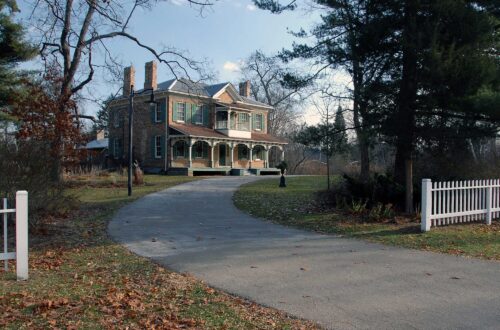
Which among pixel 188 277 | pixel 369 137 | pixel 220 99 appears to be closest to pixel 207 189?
pixel 369 137

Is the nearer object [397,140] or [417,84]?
[417,84]

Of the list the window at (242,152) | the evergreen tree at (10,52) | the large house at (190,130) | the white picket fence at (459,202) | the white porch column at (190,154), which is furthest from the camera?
the window at (242,152)

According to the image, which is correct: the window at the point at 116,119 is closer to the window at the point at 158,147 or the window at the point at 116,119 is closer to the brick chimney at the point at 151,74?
the brick chimney at the point at 151,74

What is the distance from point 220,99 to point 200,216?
93.3 ft

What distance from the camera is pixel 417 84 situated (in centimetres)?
1150

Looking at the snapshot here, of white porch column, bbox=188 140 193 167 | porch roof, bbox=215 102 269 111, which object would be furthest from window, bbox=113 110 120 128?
porch roof, bbox=215 102 269 111

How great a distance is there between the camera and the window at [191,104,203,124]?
3925 centimetres

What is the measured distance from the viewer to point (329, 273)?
670 cm

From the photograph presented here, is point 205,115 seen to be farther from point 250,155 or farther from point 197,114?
point 250,155

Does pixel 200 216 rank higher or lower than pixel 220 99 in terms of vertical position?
lower

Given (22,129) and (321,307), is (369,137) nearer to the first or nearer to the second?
(321,307)

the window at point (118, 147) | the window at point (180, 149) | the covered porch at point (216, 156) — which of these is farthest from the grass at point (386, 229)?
the window at point (118, 147)

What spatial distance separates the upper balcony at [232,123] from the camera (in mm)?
40000

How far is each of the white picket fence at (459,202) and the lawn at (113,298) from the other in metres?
6.23
